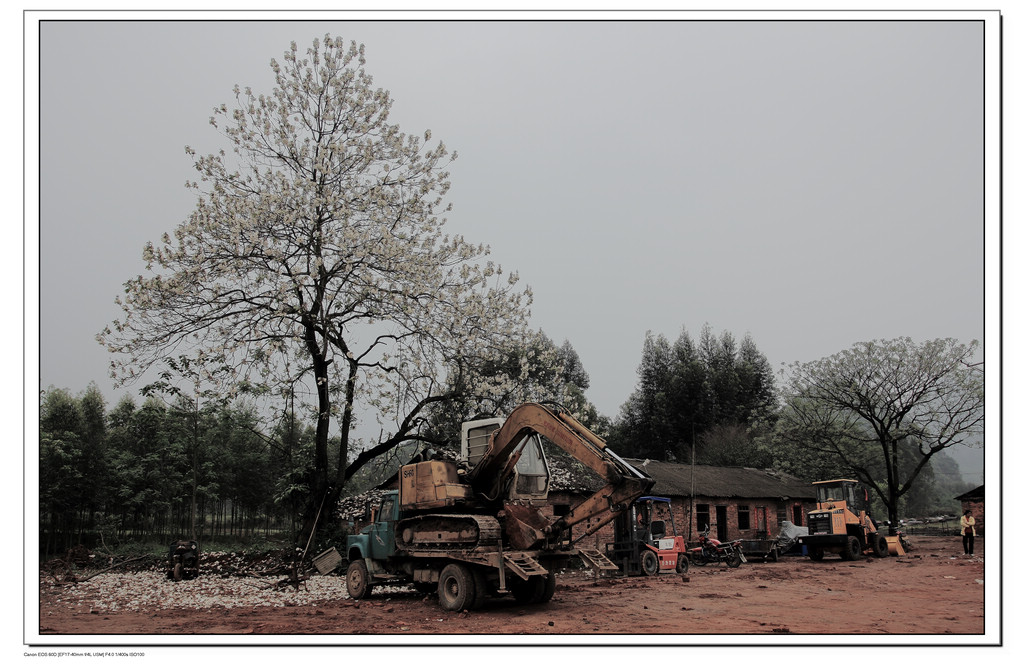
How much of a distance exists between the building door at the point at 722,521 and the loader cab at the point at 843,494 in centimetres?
477

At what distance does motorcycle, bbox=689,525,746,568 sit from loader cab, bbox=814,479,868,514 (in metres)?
5.07

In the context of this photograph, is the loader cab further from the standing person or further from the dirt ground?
the dirt ground

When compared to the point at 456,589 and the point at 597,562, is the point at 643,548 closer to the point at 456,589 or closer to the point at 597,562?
the point at 597,562

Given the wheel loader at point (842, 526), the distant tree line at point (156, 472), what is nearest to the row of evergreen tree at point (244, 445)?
the distant tree line at point (156, 472)

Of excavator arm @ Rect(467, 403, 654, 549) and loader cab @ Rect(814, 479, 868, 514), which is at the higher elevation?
excavator arm @ Rect(467, 403, 654, 549)

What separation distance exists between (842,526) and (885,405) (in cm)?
1162

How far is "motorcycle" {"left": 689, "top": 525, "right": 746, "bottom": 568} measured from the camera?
82.7ft

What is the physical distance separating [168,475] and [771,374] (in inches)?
1885

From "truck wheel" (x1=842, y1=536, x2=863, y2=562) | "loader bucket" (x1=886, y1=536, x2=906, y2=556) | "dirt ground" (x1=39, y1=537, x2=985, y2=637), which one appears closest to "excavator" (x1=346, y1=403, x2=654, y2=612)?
"dirt ground" (x1=39, y1=537, x2=985, y2=637)

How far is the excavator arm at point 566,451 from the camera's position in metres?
11.7

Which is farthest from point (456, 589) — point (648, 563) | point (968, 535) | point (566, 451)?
point (968, 535)

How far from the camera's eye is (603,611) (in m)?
12.8

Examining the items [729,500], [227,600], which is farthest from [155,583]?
[729,500]

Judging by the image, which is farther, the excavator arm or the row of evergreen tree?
the row of evergreen tree
